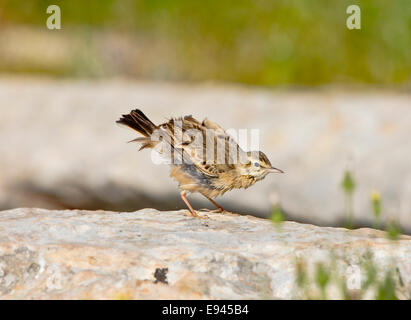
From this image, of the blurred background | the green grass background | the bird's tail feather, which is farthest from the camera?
the green grass background

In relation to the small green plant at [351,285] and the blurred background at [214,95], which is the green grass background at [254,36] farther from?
the small green plant at [351,285]

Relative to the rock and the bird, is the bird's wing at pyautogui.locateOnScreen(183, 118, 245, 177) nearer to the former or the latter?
the bird

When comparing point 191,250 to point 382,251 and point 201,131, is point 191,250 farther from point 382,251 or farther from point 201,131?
point 201,131

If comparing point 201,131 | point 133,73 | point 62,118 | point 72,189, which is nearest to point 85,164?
point 72,189

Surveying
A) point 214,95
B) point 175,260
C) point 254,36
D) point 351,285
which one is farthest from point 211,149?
point 254,36

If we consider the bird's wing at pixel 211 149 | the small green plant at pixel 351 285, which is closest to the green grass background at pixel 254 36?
the bird's wing at pixel 211 149

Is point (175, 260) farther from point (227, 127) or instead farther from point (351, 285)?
point (227, 127)

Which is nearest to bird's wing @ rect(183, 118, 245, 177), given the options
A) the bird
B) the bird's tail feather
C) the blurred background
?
the bird
